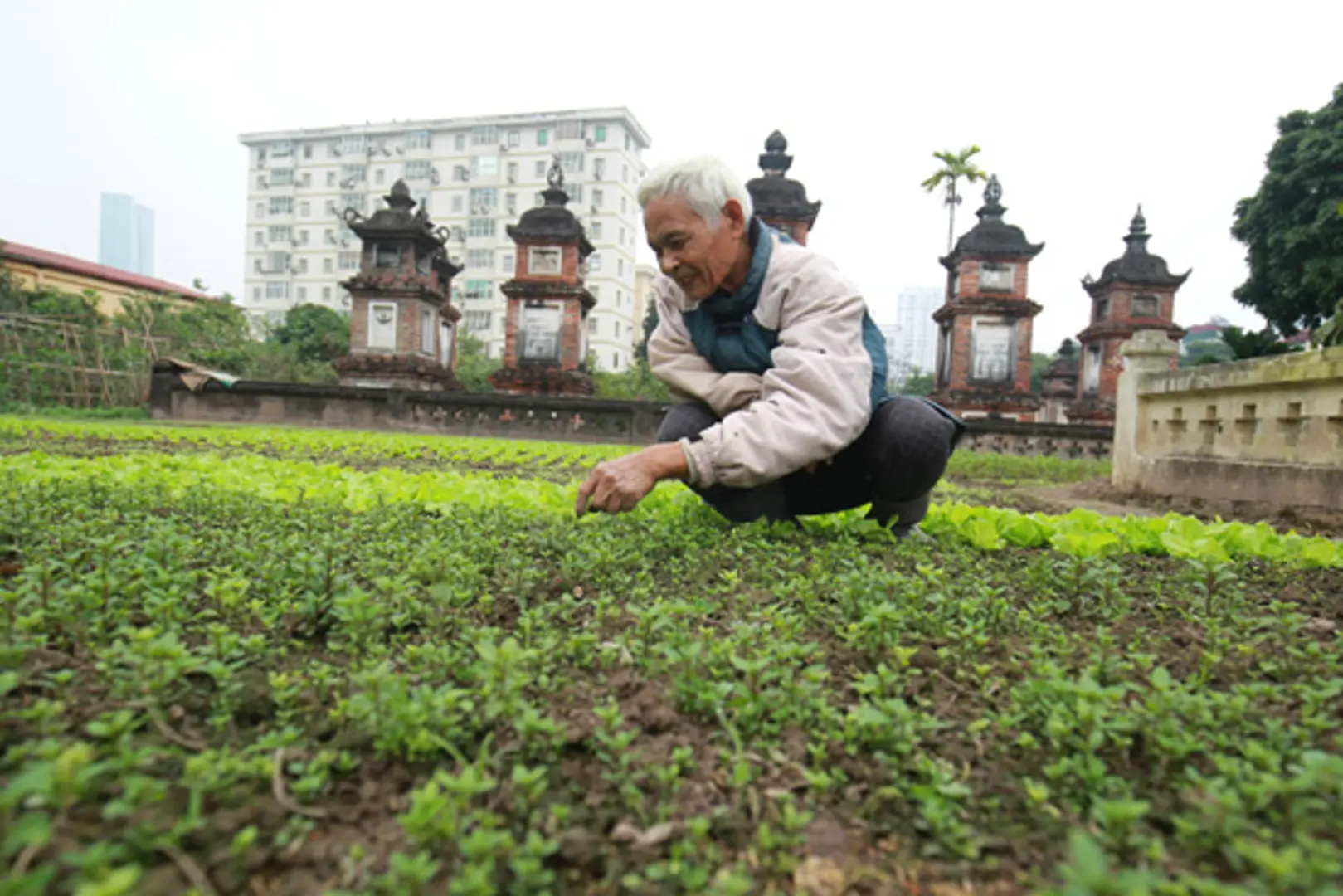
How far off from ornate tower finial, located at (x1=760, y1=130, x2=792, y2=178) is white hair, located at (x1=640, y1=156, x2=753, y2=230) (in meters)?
17.7

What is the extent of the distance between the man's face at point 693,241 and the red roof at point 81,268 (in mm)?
37938

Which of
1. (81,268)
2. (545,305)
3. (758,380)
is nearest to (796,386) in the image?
(758,380)

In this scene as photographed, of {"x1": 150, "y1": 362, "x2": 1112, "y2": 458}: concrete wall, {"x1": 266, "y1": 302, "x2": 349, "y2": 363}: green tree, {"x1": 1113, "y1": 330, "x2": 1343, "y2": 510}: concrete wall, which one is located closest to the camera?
{"x1": 1113, "y1": 330, "x2": 1343, "y2": 510}: concrete wall

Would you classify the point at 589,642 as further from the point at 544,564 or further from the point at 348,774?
the point at 544,564

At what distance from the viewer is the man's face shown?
2.36 meters

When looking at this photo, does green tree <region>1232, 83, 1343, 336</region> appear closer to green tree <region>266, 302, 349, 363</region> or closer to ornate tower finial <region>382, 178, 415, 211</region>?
ornate tower finial <region>382, 178, 415, 211</region>

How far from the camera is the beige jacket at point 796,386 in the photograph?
2.24 m

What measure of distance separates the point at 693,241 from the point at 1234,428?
5.07m

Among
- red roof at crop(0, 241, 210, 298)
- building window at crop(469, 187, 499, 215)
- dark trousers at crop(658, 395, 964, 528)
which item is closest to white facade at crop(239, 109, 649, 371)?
building window at crop(469, 187, 499, 215)

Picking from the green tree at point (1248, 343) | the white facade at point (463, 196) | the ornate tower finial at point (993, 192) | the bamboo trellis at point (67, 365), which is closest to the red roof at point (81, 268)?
the white facade at point (463, 196)

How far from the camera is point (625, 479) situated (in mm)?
2137

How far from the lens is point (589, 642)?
151cm

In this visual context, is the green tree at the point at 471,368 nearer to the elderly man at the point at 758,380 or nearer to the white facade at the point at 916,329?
the elderly man at the point at 758,380

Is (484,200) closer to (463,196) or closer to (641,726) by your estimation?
(463,196)
